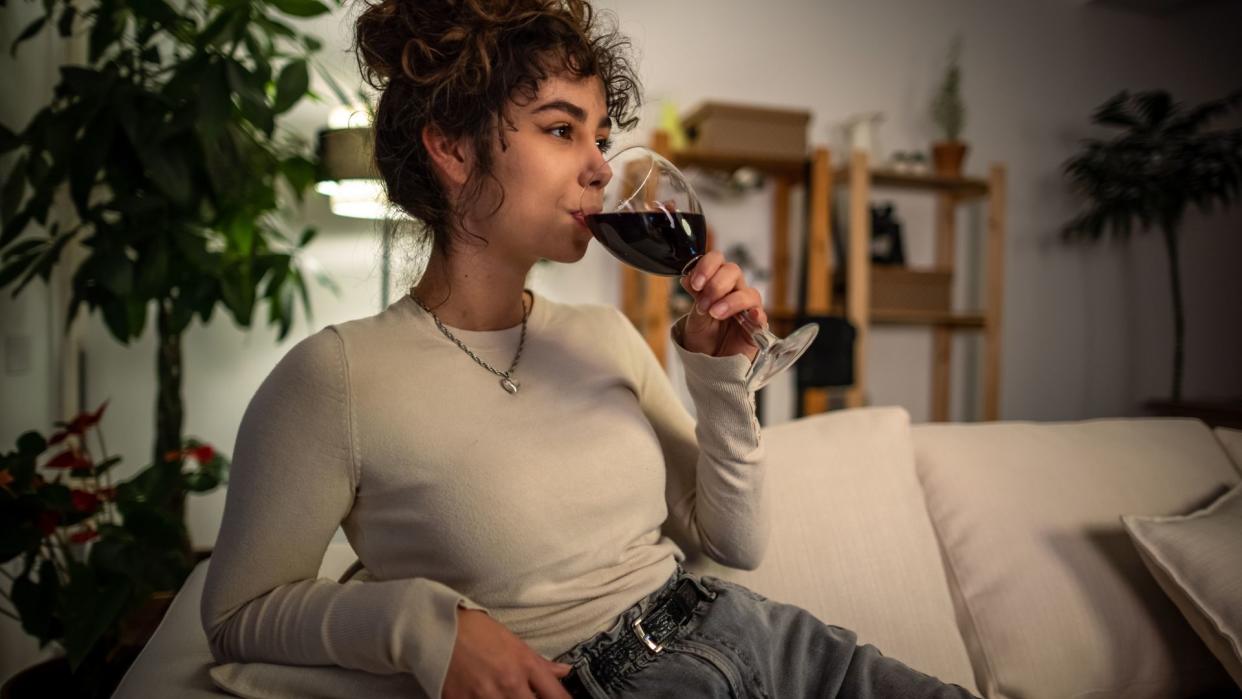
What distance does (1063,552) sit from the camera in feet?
3.85

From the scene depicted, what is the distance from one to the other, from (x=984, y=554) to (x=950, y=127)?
257 cm

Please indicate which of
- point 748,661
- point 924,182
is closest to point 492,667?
point 748,661

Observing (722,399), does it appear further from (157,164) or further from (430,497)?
(157,164)

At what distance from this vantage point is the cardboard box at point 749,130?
2773 mm

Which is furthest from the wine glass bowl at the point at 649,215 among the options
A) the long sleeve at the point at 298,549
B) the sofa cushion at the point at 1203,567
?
the sofa cushion at the point at 1203,567

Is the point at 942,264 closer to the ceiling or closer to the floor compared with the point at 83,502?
closer to the ceiling

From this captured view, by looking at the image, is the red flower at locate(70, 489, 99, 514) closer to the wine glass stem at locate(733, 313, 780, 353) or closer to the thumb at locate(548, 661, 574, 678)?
the thumb at locate(548, 661, 574, 678)

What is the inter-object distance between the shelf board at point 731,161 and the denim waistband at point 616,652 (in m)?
2.17

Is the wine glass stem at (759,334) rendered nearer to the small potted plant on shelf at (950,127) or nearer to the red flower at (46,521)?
the red flower at (46,521)

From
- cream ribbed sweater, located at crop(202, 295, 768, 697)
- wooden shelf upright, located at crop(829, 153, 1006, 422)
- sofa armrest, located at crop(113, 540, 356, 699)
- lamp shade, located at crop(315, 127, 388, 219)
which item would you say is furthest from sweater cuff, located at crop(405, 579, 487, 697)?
wooden shelf upright, located at crop(829, 153, 1006, 422)

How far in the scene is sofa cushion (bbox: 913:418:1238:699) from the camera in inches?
43.0

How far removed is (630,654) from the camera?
78 centimetres

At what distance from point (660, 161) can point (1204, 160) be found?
346 cm

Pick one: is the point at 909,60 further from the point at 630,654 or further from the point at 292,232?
the point at 630,654
